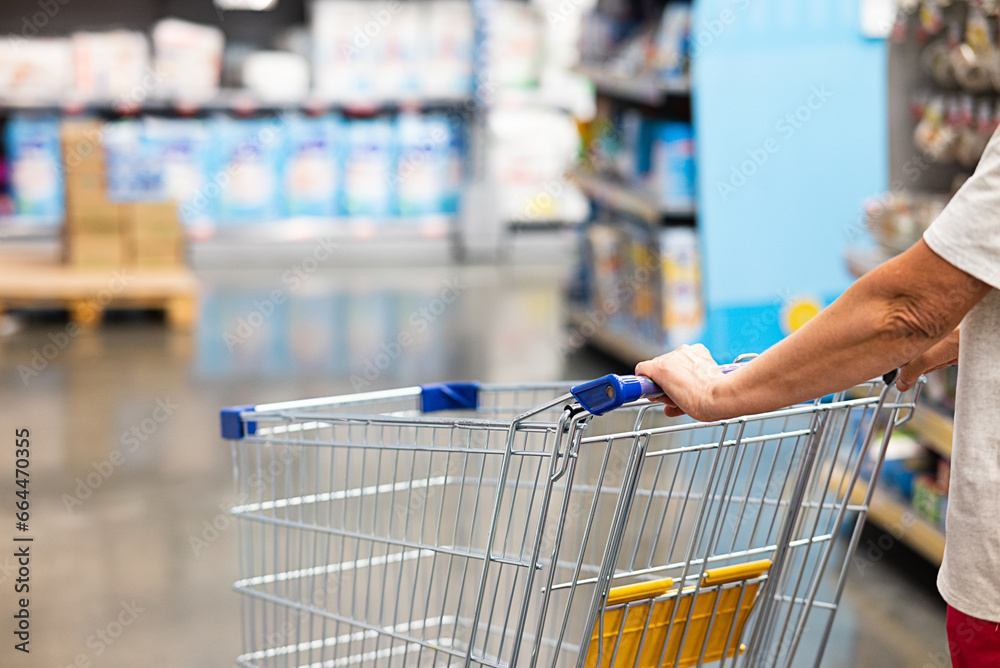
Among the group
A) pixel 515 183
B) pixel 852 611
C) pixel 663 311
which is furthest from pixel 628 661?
pixel 515 183

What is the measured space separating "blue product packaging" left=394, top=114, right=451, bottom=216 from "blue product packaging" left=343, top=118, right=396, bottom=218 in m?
0.07

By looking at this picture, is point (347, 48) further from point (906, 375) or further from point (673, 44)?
point (906, 375)

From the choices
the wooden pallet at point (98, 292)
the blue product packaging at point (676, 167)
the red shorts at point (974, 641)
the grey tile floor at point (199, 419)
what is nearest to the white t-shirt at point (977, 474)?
the red shorts at point (974, 641)

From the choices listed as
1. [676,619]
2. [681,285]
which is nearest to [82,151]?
[681,285]

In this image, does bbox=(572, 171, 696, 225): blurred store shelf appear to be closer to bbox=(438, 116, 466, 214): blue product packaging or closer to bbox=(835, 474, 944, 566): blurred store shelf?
bbox=(835, 474, 944, 566): blurred store shelf

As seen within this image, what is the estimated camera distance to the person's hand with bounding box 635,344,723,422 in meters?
Result: 1.30

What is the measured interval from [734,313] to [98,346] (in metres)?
3.28

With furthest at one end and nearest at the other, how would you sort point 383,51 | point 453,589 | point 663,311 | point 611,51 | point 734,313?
point 383,51
point 611,51
point 663,311
point 734,313
point 453,589

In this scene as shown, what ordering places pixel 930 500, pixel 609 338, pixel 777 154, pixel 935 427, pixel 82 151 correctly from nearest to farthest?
pixel 935 427 < pixel 930 500 < pixel 777 154 < pixel 609 338 < pixel 82 151

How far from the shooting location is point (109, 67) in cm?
754

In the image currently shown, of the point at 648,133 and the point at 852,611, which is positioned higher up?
the point at 648,133

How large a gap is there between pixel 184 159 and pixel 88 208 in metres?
1.64

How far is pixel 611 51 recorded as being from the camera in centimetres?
564

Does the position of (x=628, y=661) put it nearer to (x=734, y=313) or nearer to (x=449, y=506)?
(x=449, y=506)
